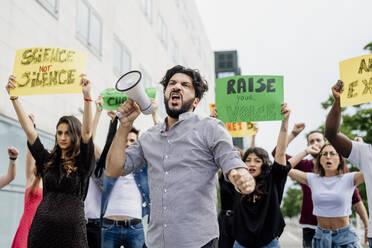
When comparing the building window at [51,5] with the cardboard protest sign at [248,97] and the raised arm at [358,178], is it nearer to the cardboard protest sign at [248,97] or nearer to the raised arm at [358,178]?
the cardboard protest sign at [248,97]

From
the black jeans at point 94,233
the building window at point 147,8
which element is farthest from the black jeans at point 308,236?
the building window at point 147,8

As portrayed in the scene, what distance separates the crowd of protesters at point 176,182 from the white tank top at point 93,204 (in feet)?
0.04

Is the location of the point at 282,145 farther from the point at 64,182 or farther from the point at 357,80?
the point at 64,182

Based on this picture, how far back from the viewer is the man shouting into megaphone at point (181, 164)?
2.26m

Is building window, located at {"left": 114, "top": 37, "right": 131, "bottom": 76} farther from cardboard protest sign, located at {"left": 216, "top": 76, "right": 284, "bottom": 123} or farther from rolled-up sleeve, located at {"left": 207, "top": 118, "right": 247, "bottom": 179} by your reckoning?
rolled-up sleeve, located at {"left": 207, "top": 118, "right": 247, "bottom": 179}

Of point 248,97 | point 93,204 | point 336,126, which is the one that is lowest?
point 93,204

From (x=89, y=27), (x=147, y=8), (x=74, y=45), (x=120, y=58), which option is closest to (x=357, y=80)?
(x=74, y=45)

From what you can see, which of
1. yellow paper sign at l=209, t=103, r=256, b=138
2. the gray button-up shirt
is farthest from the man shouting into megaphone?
yellow paper sign at l=209, t=103, r=256, b=138

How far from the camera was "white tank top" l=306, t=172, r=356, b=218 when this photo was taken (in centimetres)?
444

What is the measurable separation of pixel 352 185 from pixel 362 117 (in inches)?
557

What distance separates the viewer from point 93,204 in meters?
5.00

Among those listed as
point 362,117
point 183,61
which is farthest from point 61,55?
point 183,61

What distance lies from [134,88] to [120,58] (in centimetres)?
1007

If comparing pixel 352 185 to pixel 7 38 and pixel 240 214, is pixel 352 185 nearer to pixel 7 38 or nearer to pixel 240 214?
pixel 240 214
